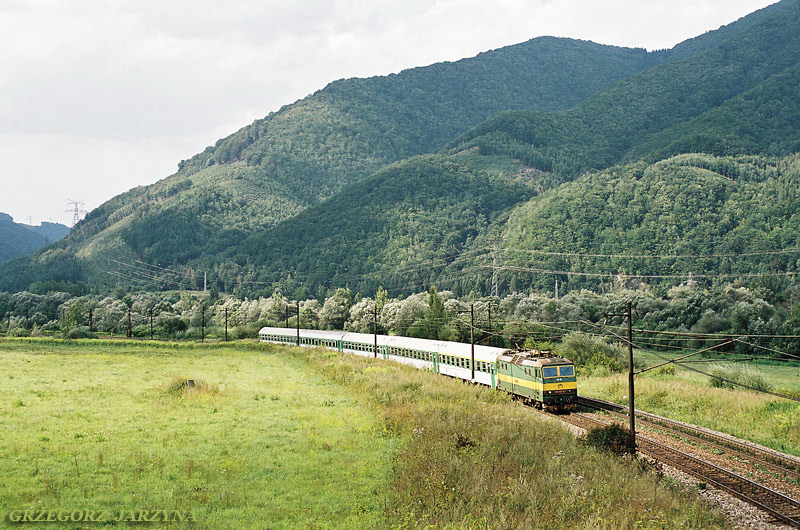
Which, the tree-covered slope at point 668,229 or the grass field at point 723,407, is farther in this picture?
the tree-covered slope at point 668,229

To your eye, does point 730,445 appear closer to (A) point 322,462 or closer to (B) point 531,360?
(B) point 531,360

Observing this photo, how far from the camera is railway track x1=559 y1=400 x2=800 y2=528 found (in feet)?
55.0

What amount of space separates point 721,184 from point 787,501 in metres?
166

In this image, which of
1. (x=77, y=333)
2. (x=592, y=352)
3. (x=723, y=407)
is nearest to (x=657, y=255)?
(x=592, y=352)

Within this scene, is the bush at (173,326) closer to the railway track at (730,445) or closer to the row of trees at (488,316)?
the row of trees at (488,316)

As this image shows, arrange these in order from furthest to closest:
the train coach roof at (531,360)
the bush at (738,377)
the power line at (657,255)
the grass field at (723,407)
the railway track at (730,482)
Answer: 1. the power line at (657,255)
2. the bush at (738,377)
3. the train coach roof at (531,360)
4. the grass field at (723,407)
5. the railway track at (730,482)

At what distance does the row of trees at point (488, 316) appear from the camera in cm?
6550

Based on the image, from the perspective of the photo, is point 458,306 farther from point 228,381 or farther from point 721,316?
point 228,381

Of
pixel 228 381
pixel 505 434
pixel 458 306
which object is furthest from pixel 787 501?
pixel 458 306

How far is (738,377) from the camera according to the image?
131 feet

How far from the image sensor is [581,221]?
169 meters

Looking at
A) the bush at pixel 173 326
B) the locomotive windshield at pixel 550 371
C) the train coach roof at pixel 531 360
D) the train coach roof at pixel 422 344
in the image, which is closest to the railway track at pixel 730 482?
the locomotive windshield at pixel 550 371

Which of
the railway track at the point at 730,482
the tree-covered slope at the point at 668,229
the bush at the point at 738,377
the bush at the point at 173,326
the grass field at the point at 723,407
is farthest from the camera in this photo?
the tree-covered slope at the point at 668,229

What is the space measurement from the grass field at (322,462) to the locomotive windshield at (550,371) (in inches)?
106
